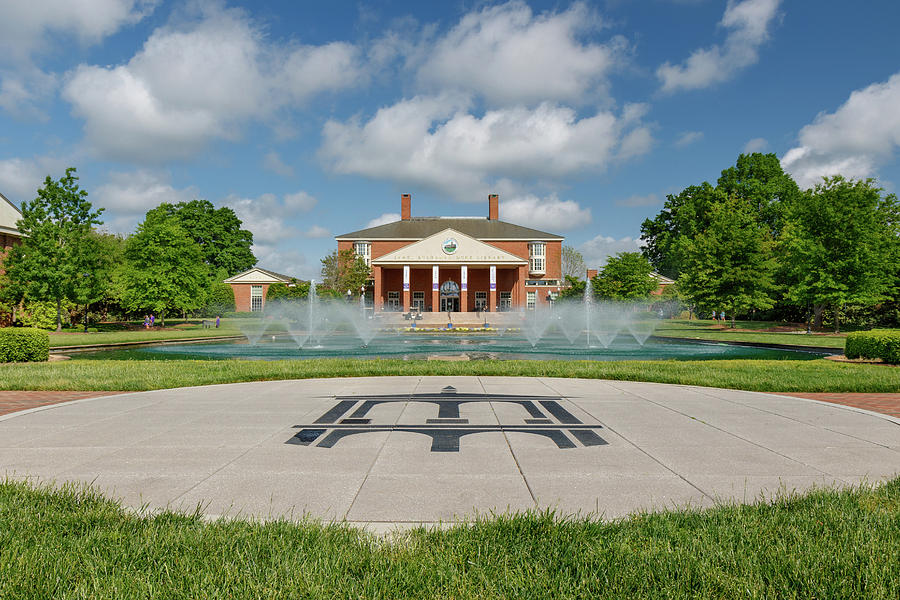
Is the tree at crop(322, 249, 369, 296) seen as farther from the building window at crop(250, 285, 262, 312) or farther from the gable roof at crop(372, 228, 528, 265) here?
the building window at crop(250, 285, 262, 312)

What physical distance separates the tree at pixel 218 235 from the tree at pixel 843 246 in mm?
63112

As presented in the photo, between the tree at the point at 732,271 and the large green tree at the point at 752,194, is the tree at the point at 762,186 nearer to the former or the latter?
the large green tree at the point at 752,194

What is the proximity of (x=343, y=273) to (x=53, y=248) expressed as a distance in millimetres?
28084

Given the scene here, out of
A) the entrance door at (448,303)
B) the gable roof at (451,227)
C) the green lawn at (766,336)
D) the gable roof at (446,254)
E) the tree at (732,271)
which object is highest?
the gable roof at (451,227)

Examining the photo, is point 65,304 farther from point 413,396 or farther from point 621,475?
point 621,475

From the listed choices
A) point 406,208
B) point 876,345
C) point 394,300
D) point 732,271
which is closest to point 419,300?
point 394,300

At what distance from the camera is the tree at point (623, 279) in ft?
166

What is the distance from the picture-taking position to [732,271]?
35.5 metres

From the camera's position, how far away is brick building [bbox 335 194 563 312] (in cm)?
5456

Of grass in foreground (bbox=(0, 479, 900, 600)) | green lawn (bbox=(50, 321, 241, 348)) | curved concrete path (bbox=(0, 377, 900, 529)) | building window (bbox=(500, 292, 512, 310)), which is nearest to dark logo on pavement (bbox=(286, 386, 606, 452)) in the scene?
curved concrete path (bbox=(0, 377, 900, 529))

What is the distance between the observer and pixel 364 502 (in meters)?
3.96

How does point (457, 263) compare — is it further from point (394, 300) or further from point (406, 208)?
point (406, 208)

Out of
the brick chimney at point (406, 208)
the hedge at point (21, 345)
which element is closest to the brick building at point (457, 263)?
the brick chimney at point (406, 208)

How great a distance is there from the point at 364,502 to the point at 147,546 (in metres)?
1.46
